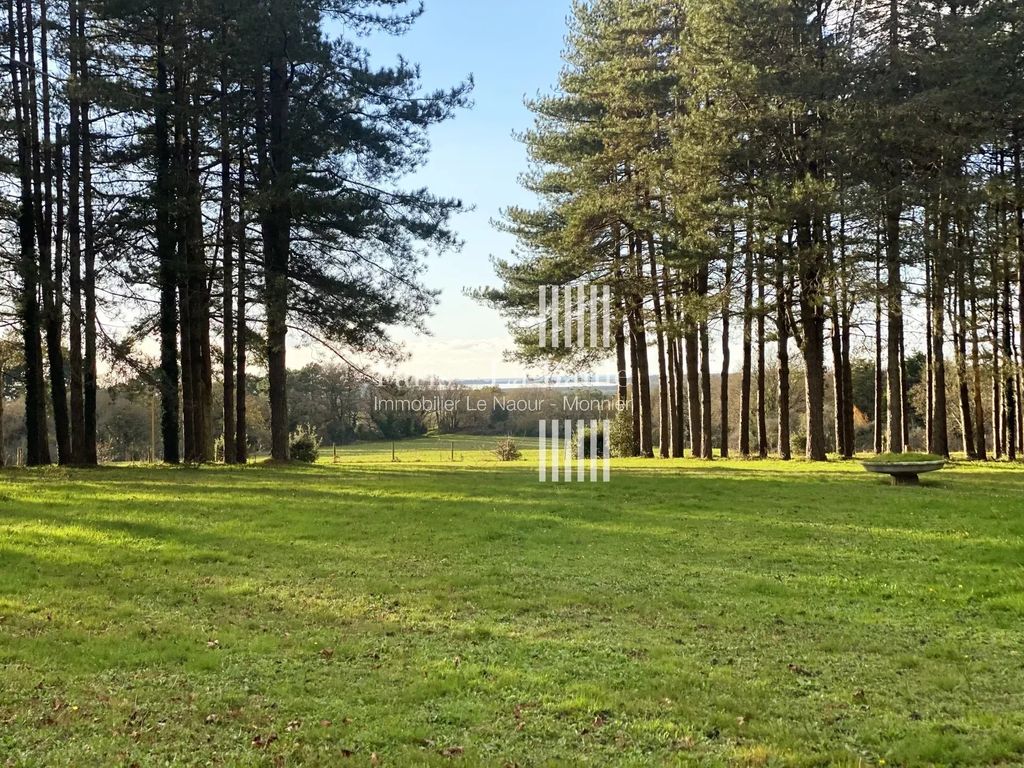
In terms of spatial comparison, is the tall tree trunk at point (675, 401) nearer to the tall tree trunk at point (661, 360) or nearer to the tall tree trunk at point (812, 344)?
the tall tree trunk at point (661, 360)

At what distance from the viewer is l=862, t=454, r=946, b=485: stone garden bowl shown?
1325 centimetres

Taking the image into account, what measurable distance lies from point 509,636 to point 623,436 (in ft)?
69.3

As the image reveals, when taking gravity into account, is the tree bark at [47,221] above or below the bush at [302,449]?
above

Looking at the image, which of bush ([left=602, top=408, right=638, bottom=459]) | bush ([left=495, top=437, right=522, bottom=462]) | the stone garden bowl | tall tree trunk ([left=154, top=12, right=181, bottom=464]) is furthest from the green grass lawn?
bush ([left=495, top=437, right=522, bottom=462])

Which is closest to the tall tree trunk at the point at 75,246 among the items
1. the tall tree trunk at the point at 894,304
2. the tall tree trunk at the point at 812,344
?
the tall tree trunk at the point at 812,344

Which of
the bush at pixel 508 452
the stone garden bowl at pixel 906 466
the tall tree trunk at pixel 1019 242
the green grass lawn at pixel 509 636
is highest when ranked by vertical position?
the tall tree trunk at pixel 1019 242

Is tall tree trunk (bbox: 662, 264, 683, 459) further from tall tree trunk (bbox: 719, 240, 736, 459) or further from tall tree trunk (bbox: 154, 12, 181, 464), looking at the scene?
tall tree trunk (bbox: 154, 12, 181, 464)

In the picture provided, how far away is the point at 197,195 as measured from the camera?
16141 mm

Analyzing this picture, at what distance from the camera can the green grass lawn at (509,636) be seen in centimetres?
342

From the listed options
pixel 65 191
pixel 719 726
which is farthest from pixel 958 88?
pixel 65 191

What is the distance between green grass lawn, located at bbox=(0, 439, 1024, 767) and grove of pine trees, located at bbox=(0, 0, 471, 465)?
24.2ft

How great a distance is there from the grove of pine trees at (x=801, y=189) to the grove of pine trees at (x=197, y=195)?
637 cm

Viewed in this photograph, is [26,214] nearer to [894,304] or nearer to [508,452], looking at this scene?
[508,452]

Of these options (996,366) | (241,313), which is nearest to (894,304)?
(996,366)
